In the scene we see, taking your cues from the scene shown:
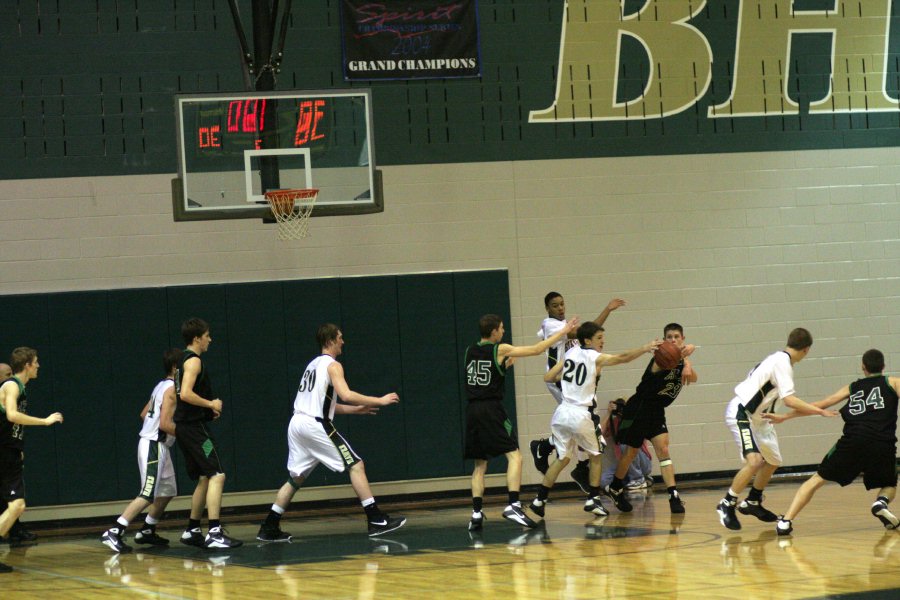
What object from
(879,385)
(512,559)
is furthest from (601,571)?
(879,385)

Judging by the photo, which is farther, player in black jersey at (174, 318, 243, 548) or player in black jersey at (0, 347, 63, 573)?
player in black jersey at (174, 318, 243, 548)

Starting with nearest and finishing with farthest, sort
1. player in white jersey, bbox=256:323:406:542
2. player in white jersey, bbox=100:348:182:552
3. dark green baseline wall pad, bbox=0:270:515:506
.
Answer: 1. player in white jersey, bbox=256:323:406:542
2. player in white jersey, bbox=100:348:182:552
3. dark green baseline wall pad, bbox=0:270:515:506

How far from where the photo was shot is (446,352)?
13.9 metres

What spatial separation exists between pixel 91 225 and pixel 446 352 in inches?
175

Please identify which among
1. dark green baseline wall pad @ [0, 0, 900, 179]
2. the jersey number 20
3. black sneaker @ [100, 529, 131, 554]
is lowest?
black sneaker @ [100, 529, 131, 554]

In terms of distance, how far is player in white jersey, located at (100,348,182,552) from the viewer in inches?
407

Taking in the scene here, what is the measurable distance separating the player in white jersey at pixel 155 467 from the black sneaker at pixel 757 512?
16.8 feet

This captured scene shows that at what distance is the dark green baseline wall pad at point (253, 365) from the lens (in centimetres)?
1316

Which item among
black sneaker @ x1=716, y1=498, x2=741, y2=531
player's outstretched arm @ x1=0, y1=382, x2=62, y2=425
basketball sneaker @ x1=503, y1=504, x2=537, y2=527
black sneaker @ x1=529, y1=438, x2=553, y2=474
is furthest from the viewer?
black sneaker @ x1=529, y1=438, x2=553, y2=474

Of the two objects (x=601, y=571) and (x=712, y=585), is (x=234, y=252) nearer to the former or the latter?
(x=601, y=571)

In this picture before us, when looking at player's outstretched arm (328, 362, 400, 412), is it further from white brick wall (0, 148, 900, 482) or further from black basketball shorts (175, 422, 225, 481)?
white brick wall (0, 148, 900, 482)

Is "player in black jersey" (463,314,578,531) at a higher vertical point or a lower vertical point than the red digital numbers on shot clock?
lower

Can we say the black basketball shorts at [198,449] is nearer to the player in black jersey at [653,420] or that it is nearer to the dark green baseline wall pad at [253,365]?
the dark green baseline wall pad at [253,365]

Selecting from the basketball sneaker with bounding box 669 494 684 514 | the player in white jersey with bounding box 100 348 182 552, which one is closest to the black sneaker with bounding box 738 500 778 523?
the basketball sneaker with bounding box 669 494 684 514
